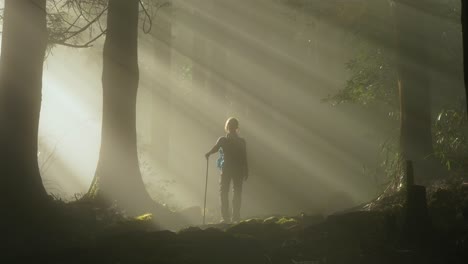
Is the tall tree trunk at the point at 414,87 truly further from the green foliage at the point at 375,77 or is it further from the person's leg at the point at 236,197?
the person's leg at the point at 236,197

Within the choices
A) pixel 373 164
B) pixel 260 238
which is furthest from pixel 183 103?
pixel 260 238

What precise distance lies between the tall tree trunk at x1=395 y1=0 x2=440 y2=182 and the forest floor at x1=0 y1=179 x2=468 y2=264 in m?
2.27

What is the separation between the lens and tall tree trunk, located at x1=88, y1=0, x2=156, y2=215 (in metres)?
8.86

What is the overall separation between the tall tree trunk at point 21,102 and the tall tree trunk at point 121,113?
2.25m

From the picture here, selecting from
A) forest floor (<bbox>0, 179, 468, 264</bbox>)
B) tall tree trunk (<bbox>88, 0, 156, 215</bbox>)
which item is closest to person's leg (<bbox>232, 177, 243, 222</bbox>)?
tall tree trunk (<bbox>88, 0, 156, 215</bbox>)

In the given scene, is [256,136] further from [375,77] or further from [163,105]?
[375,77]

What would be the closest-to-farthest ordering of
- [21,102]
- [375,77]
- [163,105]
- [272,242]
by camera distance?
[272,242], [21,102], [375,77], [163,105]

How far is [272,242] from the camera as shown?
249 inches

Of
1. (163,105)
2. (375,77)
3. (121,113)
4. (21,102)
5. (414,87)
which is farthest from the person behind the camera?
(163,105)

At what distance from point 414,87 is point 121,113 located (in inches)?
234

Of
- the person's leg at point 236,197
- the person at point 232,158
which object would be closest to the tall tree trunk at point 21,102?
the person at point 232,158

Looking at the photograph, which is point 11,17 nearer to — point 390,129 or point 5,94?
point 5,94

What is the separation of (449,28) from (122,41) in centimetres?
905

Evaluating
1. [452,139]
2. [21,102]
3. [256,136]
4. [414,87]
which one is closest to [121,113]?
[21,102]
